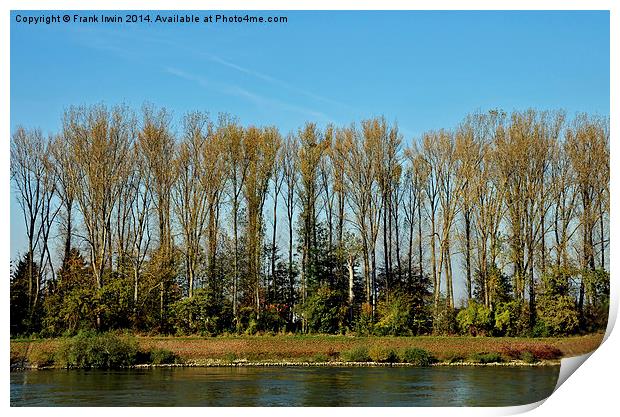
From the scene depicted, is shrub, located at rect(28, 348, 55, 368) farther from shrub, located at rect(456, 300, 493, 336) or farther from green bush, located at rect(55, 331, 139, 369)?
shrub, located at rect(456, 300, 493, 336)

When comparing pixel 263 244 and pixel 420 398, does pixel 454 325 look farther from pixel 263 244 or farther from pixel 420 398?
pixel 420 398

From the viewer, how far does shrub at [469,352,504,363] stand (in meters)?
19.8

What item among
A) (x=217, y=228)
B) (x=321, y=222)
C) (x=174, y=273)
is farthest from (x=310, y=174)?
(x=174, y=273)

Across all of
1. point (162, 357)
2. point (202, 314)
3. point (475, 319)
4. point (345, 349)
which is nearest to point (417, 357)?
point (345, 349)

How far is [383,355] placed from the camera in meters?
19.3

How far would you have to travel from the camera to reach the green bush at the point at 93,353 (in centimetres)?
1811

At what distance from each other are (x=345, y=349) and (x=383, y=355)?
38.4 inches

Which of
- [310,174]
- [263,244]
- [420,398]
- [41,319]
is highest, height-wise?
[310,174]

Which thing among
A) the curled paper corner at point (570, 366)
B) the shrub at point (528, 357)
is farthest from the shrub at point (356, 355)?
the curled paper corner at point (570, 366)

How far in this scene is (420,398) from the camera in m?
14.4

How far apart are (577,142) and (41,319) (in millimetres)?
12201
